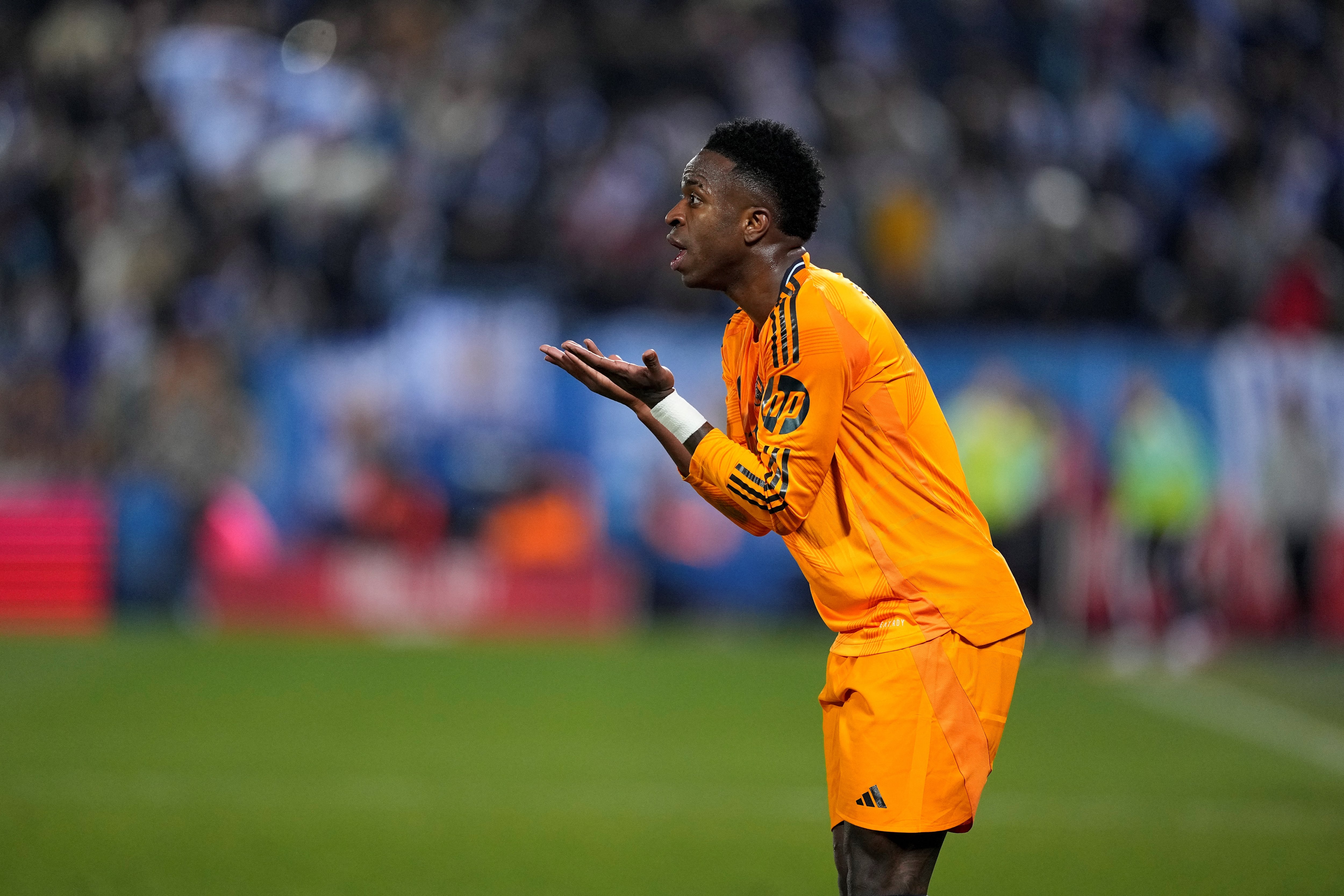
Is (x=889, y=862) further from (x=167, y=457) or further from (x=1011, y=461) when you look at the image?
(x=167, y=457)

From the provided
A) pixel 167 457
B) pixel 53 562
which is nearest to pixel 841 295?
pixel 167 457

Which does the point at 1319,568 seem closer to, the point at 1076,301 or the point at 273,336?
the point at 1076,301

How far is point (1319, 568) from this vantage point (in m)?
13.5

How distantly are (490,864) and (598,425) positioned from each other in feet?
24.3

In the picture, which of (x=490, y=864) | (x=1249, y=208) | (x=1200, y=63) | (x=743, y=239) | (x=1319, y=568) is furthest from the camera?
(x=1200, y=63)

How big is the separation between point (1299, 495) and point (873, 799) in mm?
11228

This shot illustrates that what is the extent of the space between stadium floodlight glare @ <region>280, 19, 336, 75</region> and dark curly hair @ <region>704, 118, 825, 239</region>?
13.6 metres

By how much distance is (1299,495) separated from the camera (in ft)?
44.0

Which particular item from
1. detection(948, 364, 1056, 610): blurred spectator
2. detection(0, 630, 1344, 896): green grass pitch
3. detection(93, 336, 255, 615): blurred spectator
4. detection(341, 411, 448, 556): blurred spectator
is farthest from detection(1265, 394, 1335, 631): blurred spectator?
detection(93, 336, 255, 615): blurred spectator

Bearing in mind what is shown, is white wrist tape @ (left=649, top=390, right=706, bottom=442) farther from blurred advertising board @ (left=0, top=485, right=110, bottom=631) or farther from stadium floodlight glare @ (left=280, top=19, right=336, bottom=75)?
stadium floodlight glare @ (left=280, top=19, right=336, bottom=75)

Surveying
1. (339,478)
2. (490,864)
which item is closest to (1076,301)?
(339,478)

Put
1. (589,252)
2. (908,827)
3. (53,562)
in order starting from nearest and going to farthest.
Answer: (908,827)
(53,562)
(589,252)

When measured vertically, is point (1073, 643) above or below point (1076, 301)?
below

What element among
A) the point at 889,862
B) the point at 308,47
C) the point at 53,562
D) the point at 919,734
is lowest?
the point at 53,562
